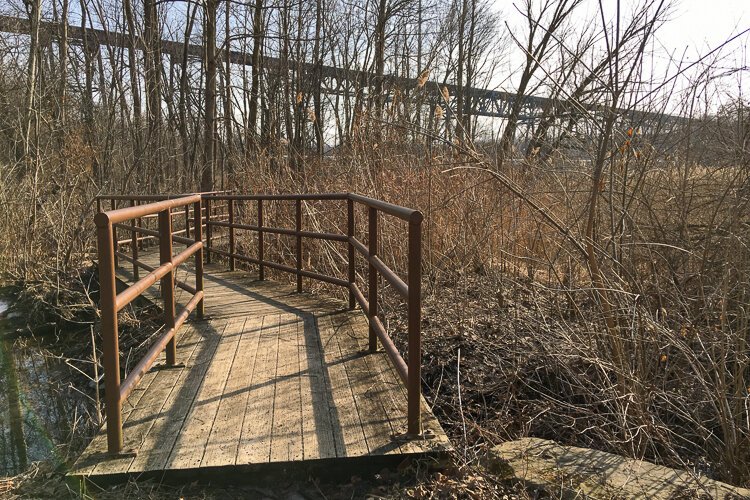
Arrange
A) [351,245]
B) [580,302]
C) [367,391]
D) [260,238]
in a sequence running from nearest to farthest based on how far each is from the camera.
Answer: [367,391]
[580,302]
[351,245]
[260,238]

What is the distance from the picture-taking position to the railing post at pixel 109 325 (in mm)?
2744

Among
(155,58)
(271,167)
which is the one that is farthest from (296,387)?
(155,58)

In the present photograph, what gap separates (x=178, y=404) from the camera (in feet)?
11.6

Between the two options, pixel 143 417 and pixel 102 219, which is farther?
pixel 143 417

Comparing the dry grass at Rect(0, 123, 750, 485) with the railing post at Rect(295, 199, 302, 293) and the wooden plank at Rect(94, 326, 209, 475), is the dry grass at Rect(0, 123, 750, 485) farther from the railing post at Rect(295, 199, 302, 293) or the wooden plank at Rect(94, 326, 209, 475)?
the wooden plank at Rect(94, 326, 209, 475)

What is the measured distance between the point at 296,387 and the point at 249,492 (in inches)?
41.7

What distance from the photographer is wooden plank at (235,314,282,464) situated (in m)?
2.90

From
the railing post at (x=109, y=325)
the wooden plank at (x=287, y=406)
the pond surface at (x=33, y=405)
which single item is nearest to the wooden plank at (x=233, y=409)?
the wooden plank at (x=287, y=406)

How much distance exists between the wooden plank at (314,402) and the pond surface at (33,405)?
5.01 feet

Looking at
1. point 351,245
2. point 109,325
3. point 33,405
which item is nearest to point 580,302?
point 351,245

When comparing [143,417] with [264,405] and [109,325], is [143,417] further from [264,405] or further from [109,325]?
[109,325]

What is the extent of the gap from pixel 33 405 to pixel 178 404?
315cm

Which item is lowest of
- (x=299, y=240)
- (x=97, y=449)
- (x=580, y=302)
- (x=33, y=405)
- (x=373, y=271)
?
(x=33, y=405)

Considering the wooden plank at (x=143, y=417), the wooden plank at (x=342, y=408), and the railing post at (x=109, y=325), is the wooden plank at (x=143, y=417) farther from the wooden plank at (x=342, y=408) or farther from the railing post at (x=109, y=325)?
the wooden plank at (x=342, y=408)
